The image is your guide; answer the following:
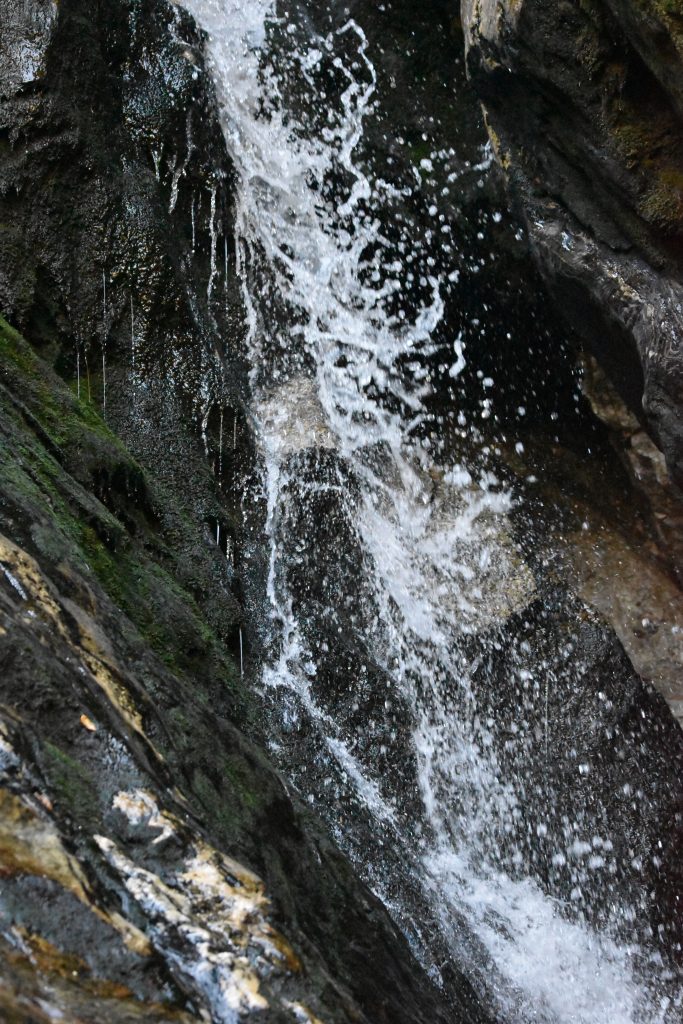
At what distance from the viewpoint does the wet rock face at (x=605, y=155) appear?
11.7ft

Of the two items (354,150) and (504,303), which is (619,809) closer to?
(504,303)

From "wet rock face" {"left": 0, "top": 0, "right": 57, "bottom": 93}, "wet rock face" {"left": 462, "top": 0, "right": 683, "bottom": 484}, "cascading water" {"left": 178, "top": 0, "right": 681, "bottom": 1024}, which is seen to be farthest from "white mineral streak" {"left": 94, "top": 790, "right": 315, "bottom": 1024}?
"wet rock face" {"left": 0, "top": 0, "right": 57, "bottom": 93}

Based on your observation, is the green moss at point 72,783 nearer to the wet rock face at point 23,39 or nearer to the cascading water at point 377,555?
the cascading water at point 377,555

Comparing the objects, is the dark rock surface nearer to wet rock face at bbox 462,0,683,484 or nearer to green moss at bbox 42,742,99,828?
green moss at bbox 42,742,99,828

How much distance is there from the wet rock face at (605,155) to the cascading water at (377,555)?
1.38 meters

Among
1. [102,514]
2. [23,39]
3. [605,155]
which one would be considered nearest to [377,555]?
[102,514]

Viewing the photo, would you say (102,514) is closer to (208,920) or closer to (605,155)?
(208,920)

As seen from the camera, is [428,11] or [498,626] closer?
[498,626]

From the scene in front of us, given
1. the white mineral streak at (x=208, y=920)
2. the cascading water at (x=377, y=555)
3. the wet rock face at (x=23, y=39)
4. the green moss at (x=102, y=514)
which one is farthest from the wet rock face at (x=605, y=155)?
the white mineral streak at (x=208, y=920)

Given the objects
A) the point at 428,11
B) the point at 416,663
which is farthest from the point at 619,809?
the point at 428,11

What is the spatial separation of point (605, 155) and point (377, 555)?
2245 mm

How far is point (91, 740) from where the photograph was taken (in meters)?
1.89

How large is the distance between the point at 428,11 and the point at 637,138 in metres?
2.94

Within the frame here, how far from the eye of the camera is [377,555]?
16.5 feet
